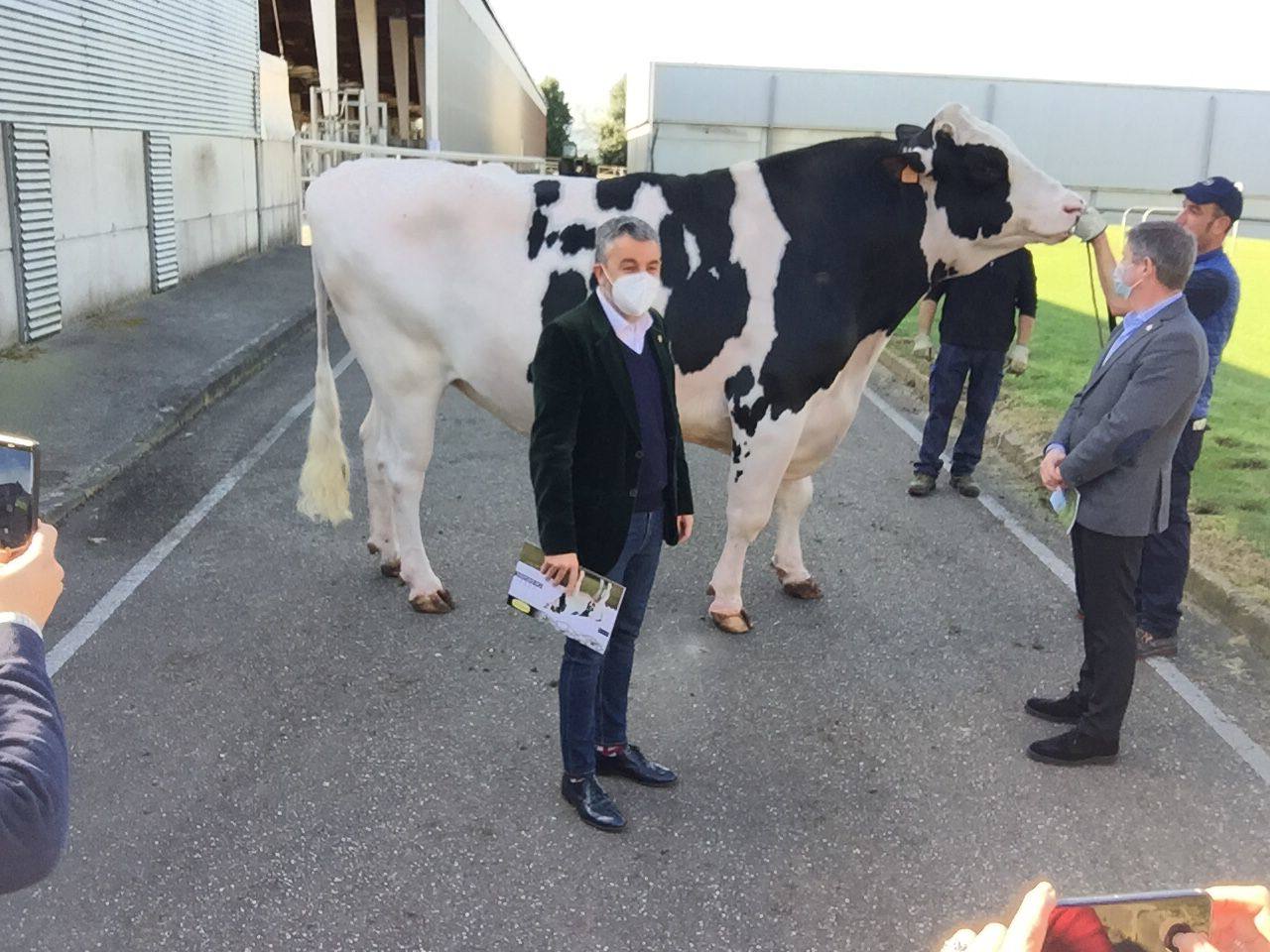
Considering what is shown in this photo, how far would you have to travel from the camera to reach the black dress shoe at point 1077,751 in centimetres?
393

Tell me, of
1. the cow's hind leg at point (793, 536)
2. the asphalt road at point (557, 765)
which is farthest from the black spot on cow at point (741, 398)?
the asphalt road at point (557, 765)

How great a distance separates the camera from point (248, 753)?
12.6ft

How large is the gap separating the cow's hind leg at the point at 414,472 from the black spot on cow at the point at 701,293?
116 cm

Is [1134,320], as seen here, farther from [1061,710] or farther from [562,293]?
A: [562,293]

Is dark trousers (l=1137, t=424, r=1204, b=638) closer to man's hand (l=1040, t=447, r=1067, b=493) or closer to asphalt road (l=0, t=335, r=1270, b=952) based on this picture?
asphalt road (l=0, t=335, r=1270, b=952)

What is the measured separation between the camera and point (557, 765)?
12.6 feet

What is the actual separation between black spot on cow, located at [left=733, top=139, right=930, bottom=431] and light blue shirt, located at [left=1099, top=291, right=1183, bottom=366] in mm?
1147

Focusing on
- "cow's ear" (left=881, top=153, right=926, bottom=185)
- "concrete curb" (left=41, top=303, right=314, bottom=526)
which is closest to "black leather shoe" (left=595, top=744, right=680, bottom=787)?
"cow's ear" (left=881, top=153, right=926, bottom=185)

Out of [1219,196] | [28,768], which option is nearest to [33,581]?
[28,768]

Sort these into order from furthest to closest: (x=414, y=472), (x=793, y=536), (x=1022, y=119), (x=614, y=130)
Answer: (x=614, y=130), (x=1022, y=119), (x=793, y=536), (x=414, y=472)

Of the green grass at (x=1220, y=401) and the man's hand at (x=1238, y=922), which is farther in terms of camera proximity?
the green grass at (x=1220, y=401)

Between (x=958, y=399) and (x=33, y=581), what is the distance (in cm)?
638

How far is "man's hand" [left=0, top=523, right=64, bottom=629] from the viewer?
1.49m

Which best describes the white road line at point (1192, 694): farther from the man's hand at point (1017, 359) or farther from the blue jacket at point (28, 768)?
the blue jacket at point (28, 768)
